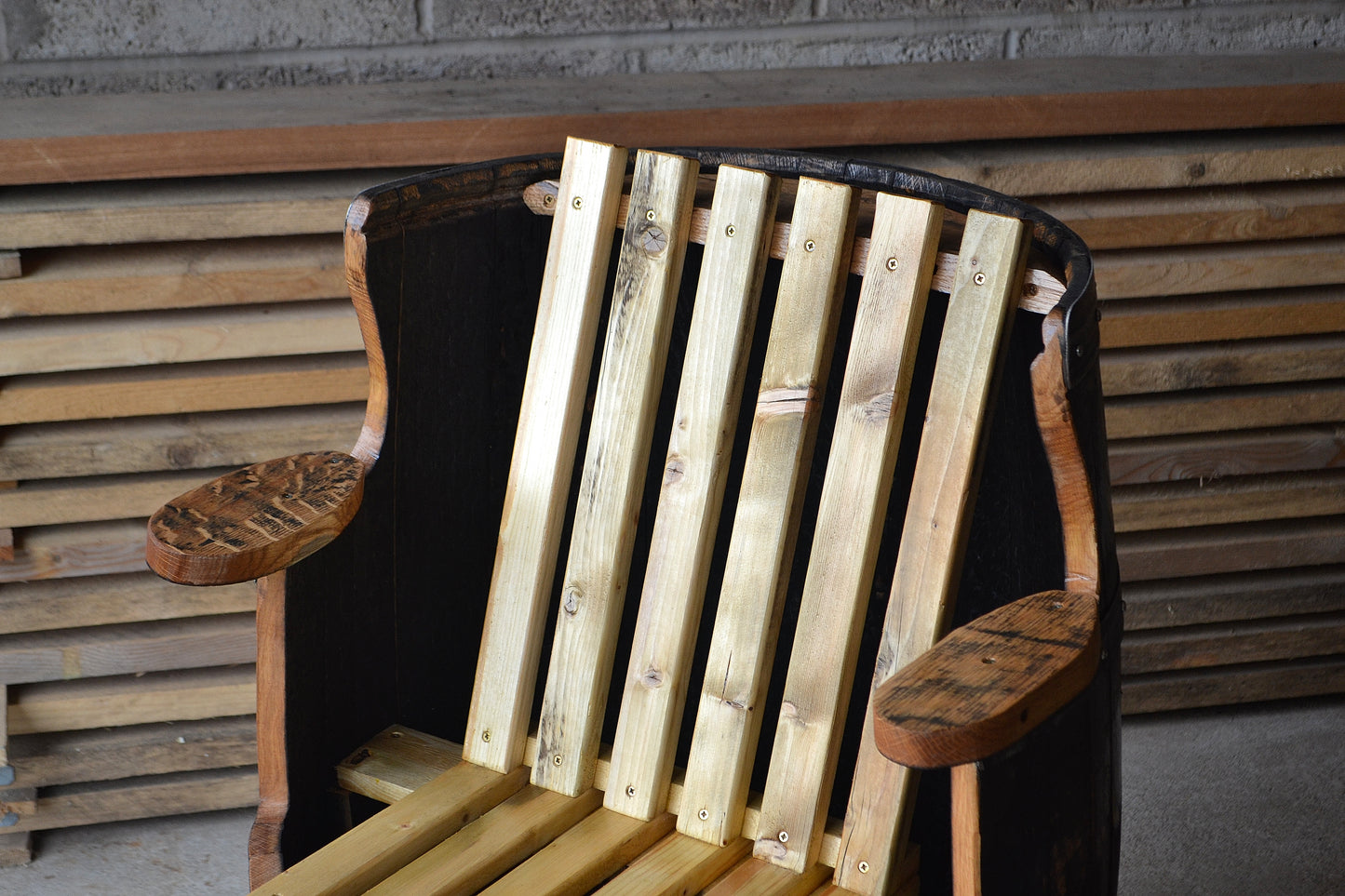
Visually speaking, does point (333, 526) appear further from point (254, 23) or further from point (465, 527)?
point (254, 23)

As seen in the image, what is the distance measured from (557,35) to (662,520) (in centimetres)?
127

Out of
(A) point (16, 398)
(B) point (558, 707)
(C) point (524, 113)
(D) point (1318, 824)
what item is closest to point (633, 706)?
(B) point (558, 707)

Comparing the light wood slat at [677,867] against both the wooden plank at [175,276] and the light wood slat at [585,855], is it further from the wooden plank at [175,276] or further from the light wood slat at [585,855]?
the wooden plank at [175,276]

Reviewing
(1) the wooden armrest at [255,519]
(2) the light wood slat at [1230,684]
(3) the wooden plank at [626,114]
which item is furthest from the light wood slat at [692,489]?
(2) the light wood slat at [1230,684]

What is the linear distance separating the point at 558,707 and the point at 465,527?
0.87ft

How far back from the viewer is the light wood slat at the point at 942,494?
1249 millimetres

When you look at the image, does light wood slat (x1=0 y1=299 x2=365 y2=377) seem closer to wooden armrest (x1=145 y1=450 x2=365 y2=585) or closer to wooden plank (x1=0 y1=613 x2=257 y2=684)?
wooden plank (x1=0 y1=613 x2=257 y2=684)

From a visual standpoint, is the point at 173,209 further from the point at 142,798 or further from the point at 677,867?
the point at 677,867

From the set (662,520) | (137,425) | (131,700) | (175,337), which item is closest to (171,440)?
(137,425)

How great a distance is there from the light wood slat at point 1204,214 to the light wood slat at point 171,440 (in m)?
1.28

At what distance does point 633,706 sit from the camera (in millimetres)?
1467

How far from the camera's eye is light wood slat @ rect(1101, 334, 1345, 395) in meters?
2.30

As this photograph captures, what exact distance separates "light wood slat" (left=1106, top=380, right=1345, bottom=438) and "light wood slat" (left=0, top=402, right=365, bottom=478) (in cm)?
139

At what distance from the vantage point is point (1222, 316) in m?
2.29
